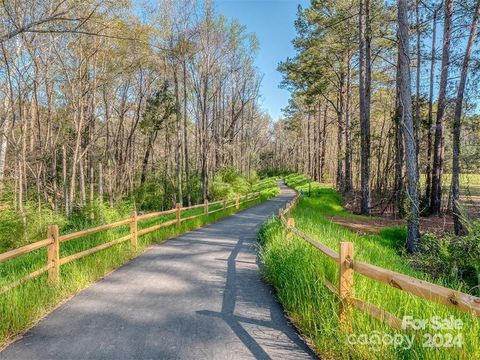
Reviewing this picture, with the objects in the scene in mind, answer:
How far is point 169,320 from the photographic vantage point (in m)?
4.27

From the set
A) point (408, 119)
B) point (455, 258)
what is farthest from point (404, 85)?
point (455, 258)

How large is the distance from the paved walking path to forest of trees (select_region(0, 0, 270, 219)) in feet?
18.0

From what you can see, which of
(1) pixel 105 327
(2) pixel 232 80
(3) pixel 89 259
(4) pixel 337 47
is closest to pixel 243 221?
(3) pixel 89 259

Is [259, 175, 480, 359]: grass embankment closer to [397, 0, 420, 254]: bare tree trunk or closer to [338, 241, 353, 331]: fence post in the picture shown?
[338, 241, 353, 331]: fence post

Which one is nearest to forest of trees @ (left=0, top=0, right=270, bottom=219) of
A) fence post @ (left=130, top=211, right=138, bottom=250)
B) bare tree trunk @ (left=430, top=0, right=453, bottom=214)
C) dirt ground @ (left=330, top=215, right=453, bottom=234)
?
fence post @ (left=130, top=211, right=138, bottom=250)

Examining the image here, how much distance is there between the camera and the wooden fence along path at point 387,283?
2270 millimetres

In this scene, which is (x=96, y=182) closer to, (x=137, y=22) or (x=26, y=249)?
(x=137, y=22)

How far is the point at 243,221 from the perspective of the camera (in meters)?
15.2

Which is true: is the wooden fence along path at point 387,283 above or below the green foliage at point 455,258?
above

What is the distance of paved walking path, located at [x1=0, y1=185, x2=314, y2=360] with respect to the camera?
11.5 feet

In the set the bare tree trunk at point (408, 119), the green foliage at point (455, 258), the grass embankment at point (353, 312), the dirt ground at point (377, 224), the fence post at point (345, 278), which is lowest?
the dirt ground at point (377, 224)

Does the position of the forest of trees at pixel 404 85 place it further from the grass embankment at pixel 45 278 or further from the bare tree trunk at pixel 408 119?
the grass embankment at pixel 45 278

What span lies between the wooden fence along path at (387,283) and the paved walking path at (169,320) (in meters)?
0.68

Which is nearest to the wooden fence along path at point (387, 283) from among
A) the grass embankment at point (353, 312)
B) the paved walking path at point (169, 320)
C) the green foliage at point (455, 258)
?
the grass embankment at point (353, 312)
